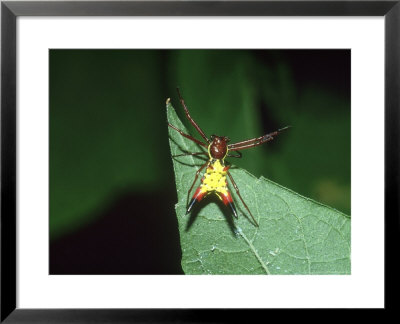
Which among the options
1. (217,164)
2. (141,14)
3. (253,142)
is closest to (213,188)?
(217,164)

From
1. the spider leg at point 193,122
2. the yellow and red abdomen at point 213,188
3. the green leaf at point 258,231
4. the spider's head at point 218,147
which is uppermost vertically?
the spider leg at point 193,122

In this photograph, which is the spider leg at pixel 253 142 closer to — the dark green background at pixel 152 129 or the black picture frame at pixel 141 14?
the dark green background at pixel 152 129

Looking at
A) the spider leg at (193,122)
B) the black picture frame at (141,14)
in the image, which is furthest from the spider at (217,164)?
the black picture frame at (141,14)

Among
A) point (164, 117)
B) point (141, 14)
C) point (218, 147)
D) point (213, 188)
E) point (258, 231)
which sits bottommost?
point (258, 231)

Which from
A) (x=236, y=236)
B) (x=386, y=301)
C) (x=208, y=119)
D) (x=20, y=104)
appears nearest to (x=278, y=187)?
(x=236, y=236)

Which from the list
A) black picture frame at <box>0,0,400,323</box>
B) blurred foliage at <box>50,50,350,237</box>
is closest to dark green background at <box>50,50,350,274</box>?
blurred foliage at <box>50,50,350,237</box>

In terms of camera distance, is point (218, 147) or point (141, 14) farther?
point (218, 147)

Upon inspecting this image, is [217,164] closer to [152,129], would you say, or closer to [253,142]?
[253,142]
